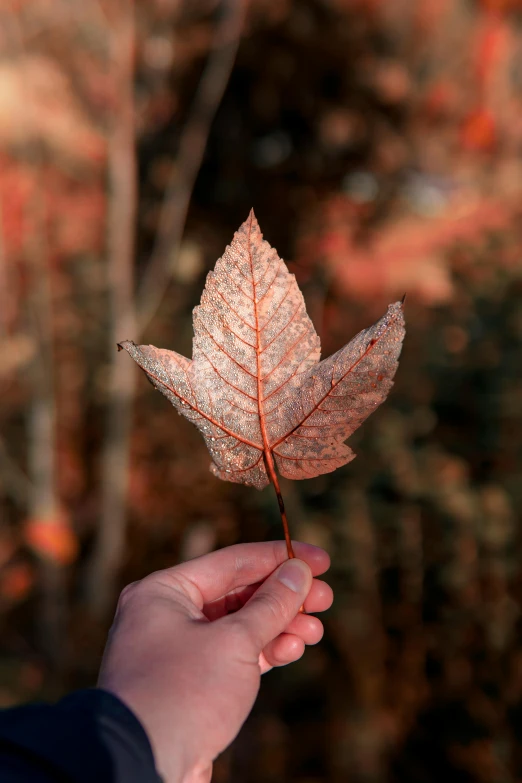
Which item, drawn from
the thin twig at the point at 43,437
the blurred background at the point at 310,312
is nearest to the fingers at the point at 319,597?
the blurred background at the point at 310,312

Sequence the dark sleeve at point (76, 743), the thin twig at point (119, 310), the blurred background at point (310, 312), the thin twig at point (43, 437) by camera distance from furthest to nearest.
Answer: the thin twig at point (43, 437) → the thin twig at point (119, 310) → the blurred background at point (310, 312) → the dark sleeve at point (76, 743)

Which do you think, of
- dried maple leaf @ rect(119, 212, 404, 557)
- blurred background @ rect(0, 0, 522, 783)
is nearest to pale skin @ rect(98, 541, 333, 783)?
dried maple leaf @ rect(119, 212, 404, 557)

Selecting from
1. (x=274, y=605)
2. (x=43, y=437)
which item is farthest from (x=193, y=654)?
(x=43, y=437)

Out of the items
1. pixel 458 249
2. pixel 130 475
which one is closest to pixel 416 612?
pixel 458 249

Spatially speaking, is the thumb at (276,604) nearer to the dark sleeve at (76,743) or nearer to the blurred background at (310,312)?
the dark sleeve at (76,743)

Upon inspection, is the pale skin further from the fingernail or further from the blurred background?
the blurred background

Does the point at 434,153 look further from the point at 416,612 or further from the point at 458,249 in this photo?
the point at 416,612

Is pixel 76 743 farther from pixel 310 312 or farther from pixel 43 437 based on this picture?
pixel 43 437
